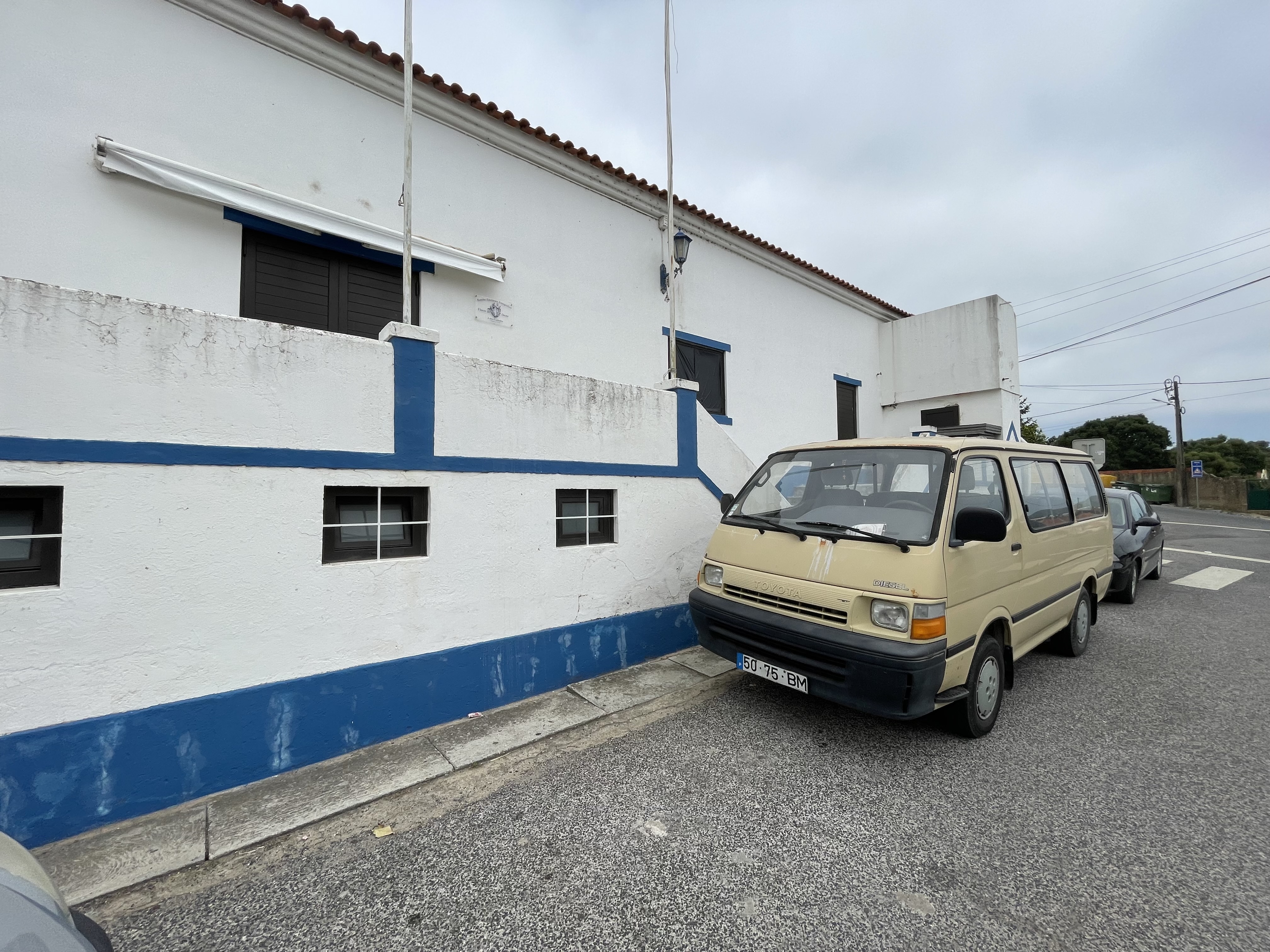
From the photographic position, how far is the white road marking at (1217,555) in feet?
31.7

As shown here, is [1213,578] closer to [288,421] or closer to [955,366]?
[955,366]

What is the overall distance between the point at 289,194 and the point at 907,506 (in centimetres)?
567

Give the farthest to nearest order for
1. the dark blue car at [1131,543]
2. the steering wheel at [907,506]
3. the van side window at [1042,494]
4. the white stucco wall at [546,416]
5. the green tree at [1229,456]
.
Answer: the green tree at [1229,456] → the dark blue car at [1131,543] → the van side window at [1042,494] → the white stucco wall at [546,416] → the steering wheel at [907,506]

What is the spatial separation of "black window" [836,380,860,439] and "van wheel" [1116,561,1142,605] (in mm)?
4434

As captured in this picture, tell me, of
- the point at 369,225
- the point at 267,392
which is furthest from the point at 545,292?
the point at 267,392

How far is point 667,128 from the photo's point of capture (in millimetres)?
5910

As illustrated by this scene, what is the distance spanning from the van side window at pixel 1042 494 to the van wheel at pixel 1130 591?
3396 mm

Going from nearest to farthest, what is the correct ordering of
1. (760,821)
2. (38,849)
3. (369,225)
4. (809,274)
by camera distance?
(38,849)
(760,821)
(369,225)
(809,274)

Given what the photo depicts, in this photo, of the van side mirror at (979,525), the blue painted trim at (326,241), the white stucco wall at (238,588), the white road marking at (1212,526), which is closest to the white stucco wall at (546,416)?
the white stucco wall at (238,588)

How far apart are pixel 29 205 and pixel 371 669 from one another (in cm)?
406

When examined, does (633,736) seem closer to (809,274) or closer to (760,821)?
(760,821)

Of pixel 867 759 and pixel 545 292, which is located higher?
pixel 545 292

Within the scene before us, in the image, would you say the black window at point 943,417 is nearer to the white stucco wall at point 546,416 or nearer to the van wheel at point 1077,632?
the van wheel at point 1077,632

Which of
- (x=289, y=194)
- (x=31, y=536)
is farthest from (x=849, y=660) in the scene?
(x=289, y=194)
